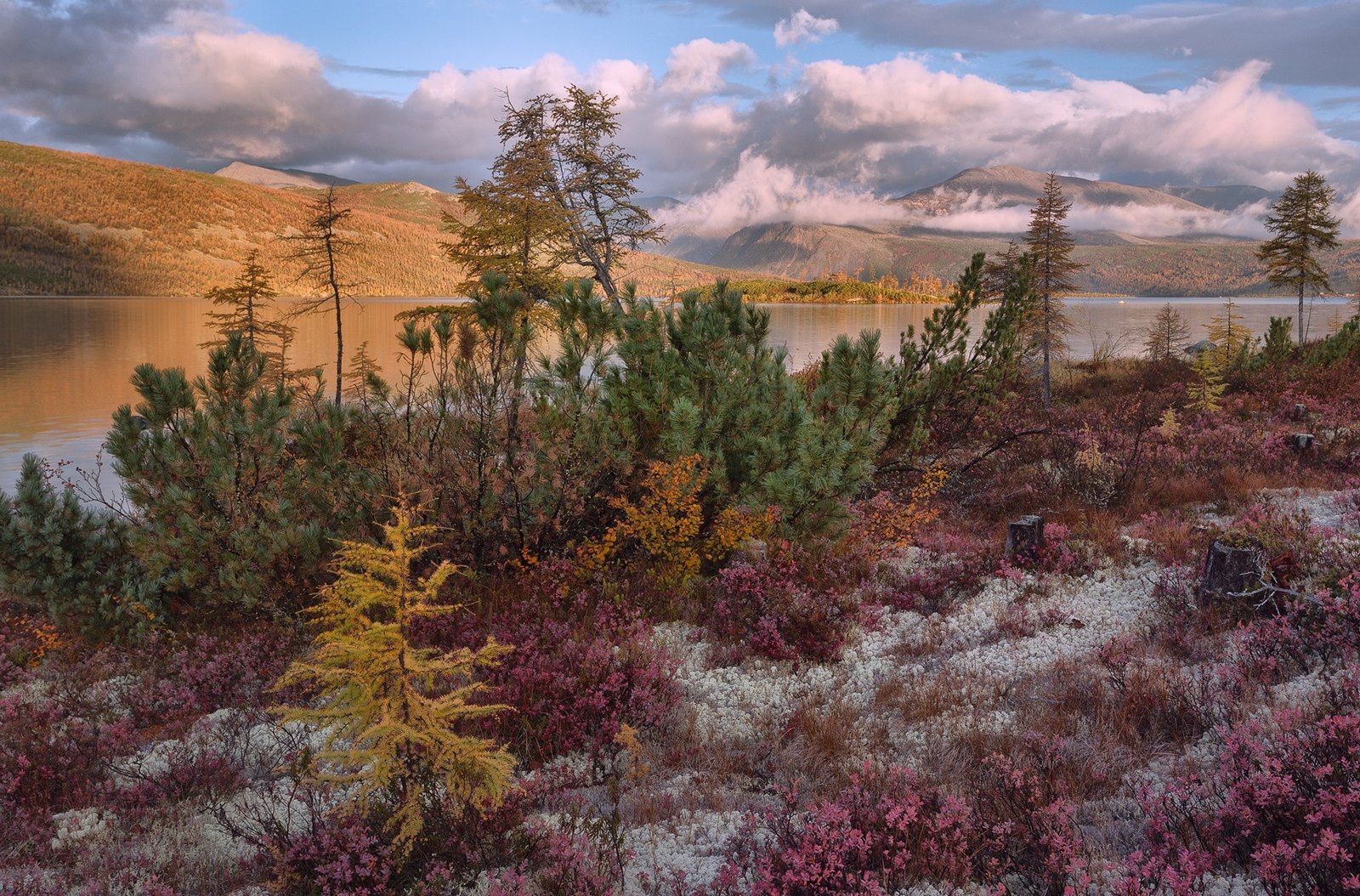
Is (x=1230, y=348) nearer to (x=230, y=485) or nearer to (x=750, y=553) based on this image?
(x=750, y=553)

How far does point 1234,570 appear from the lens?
19.1ft

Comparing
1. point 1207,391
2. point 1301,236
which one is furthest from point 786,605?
point 1301,236

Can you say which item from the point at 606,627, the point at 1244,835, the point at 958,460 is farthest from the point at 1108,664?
the point at 958,460

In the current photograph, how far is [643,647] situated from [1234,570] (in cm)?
508

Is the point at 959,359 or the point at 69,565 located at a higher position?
the point at 959,359

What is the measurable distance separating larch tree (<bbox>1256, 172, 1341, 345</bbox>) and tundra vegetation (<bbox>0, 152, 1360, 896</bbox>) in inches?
1305

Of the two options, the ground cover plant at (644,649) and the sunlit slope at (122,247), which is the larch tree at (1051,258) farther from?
the sunlit slope at (122,247)

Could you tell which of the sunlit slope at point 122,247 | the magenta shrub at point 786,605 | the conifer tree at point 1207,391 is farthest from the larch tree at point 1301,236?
the sunlit slope at point 122,247

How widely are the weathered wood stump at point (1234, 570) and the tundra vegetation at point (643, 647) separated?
0.13ft

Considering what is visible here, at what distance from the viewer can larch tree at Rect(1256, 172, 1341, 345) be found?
112ft

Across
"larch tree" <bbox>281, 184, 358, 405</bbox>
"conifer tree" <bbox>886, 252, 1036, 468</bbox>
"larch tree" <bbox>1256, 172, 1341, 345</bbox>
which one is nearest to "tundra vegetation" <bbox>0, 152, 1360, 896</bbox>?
"conifer tree" <bbox>886, 252, 1036, 468</bbox>

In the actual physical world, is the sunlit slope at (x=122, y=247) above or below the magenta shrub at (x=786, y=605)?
above

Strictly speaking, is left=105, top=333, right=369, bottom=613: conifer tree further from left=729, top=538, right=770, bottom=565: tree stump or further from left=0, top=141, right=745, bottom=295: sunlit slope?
left=0, top=141, right=745, bottom=295: sunlit slope

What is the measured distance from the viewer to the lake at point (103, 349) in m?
28.6
